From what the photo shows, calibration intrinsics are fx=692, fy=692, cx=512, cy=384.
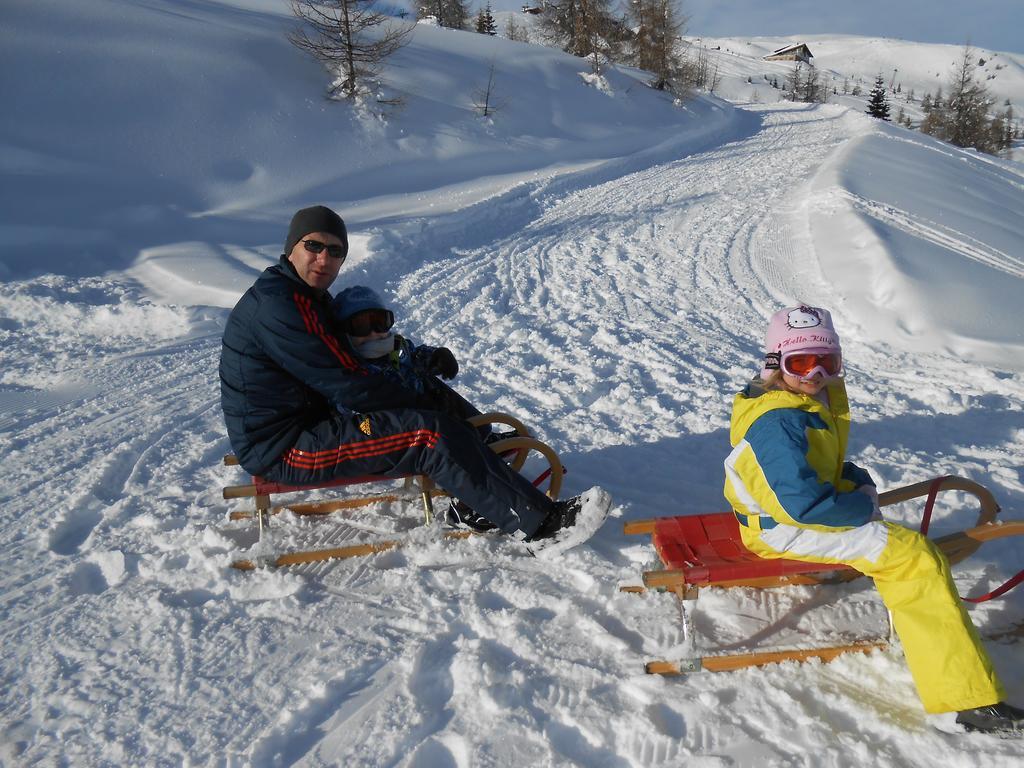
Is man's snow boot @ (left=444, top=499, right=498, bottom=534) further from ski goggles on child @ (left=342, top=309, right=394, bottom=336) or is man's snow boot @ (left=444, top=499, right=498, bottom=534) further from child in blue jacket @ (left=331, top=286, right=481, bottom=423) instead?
ski goggles on child @ (left=342, top=309, right=394, bottom=336)

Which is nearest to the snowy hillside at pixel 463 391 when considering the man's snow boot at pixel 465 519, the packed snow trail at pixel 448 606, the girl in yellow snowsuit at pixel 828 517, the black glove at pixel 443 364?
the packed snow trail at pixel 448 606

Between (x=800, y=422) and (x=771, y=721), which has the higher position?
(x=800, y=422)

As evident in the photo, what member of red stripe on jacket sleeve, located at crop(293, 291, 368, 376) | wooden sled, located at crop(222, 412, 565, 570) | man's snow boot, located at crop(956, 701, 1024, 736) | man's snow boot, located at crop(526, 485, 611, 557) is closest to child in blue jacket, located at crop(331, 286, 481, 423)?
red stripe on jacket sleeve, located at crop(293, 291, 368, 376)

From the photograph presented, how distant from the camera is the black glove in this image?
401 centimetres

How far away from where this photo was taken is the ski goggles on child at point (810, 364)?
260 centimetres

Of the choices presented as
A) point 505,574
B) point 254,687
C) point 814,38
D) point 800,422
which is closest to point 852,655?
point 800,422

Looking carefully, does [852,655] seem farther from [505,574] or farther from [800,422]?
[505,574]

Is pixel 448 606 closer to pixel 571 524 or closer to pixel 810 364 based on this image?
pixel 571 524

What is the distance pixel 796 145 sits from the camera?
19.8 meters

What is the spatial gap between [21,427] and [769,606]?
4749mm

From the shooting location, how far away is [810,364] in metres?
2.60

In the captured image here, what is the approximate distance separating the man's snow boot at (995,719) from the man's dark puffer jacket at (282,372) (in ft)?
8.18

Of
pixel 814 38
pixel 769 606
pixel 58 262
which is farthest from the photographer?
pixel 814 38

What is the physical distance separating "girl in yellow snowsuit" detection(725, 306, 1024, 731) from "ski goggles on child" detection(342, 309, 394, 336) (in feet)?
6.24
